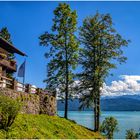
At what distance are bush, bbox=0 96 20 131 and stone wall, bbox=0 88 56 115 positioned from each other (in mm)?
3186

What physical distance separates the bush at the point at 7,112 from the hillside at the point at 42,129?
0.48 m

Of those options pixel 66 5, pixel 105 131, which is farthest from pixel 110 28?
pixel 105 131

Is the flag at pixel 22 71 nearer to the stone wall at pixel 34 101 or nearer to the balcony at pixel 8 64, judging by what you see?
the stone wall at pixel 34 101

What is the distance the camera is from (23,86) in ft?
110

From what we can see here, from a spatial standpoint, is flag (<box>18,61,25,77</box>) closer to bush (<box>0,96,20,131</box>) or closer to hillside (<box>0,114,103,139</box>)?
hillside (<box>0,114,103,139</box>)

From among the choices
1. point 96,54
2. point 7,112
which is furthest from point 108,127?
point 7,112

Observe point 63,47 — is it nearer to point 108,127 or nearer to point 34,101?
point 34,101

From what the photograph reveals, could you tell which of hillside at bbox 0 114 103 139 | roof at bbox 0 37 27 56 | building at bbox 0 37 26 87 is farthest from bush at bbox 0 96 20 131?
roof at bbox 0 37 27 56

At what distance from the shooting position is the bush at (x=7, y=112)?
24359 millimetres

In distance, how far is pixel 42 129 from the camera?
28.8 m

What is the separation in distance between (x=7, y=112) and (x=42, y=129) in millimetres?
5107

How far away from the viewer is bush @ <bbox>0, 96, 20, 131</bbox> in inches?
959

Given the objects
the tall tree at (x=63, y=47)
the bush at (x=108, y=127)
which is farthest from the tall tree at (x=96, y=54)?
the bush at (x=108, y=127)

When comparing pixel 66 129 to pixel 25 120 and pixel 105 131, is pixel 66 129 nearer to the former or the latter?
pixel 25 120
